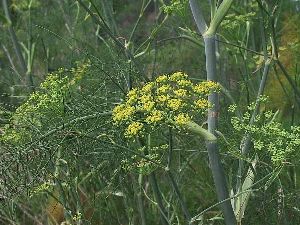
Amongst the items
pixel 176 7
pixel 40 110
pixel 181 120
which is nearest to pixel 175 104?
pixel 181 120

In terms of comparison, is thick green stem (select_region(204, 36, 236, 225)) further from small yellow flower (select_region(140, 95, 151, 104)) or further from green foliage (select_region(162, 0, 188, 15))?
small yellow flower (select_region(140, 95, 151, 104))

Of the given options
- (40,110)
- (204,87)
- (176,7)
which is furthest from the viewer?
(176,7)

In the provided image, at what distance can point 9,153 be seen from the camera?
6.88ft

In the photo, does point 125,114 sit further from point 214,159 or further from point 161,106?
point 214,159

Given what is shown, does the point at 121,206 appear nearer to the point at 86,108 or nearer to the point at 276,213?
the point at 276,213

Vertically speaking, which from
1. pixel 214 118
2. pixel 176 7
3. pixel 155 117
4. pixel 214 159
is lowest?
pixel 214 159

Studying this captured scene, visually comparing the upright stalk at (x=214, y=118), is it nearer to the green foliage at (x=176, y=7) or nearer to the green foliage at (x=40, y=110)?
the green foliage at (x=176, y=7)

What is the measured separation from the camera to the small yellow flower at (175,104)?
1.76 meters

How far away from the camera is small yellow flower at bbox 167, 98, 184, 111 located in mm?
1763

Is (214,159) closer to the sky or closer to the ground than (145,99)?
closer to the ground

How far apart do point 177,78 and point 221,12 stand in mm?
412

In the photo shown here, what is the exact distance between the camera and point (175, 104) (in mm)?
1769

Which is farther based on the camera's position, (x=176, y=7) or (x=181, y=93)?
(x=176, y=7)

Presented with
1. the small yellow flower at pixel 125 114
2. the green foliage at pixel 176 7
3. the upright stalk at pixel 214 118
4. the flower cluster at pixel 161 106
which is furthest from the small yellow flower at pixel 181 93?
the green foliage at pixel 176 7
